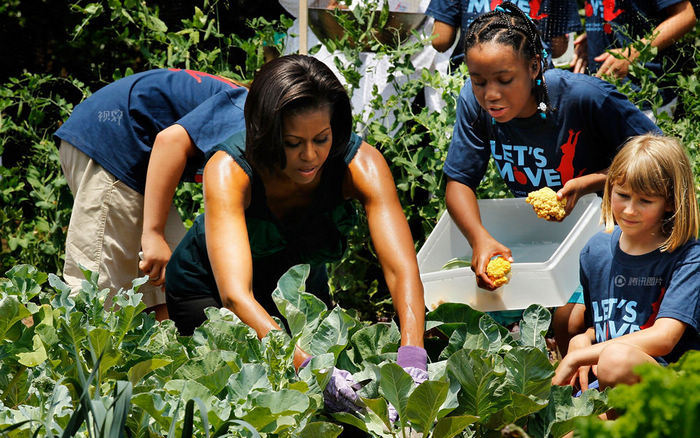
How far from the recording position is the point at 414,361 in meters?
1.65

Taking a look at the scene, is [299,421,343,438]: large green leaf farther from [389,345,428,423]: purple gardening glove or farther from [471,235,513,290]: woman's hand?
[471,235,513,290]: woman's hand

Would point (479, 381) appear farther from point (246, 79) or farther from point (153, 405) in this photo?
point (246, 79)

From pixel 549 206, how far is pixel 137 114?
1.39m

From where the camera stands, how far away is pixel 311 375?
1.49 m

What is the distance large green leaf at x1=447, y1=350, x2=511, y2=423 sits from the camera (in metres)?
1.46

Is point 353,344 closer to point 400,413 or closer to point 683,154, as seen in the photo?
point 400,413

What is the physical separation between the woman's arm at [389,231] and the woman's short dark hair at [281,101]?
13cm

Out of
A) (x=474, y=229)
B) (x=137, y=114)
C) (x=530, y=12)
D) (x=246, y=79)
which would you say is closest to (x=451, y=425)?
(x=474, y=229)

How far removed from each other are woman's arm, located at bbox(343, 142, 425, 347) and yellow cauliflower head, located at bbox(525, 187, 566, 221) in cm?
44

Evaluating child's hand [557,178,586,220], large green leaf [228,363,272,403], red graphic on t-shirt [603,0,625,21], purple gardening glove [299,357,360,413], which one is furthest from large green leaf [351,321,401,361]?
red graphic on t-shirt [603,0,625,21]

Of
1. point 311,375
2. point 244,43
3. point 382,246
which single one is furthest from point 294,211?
point 244,43

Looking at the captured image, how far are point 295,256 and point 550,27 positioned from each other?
64.6 inches

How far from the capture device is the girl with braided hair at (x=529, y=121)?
94.8 inches

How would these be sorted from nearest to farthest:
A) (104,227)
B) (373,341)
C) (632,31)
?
(373,341) → (104,227) → (632,31)
